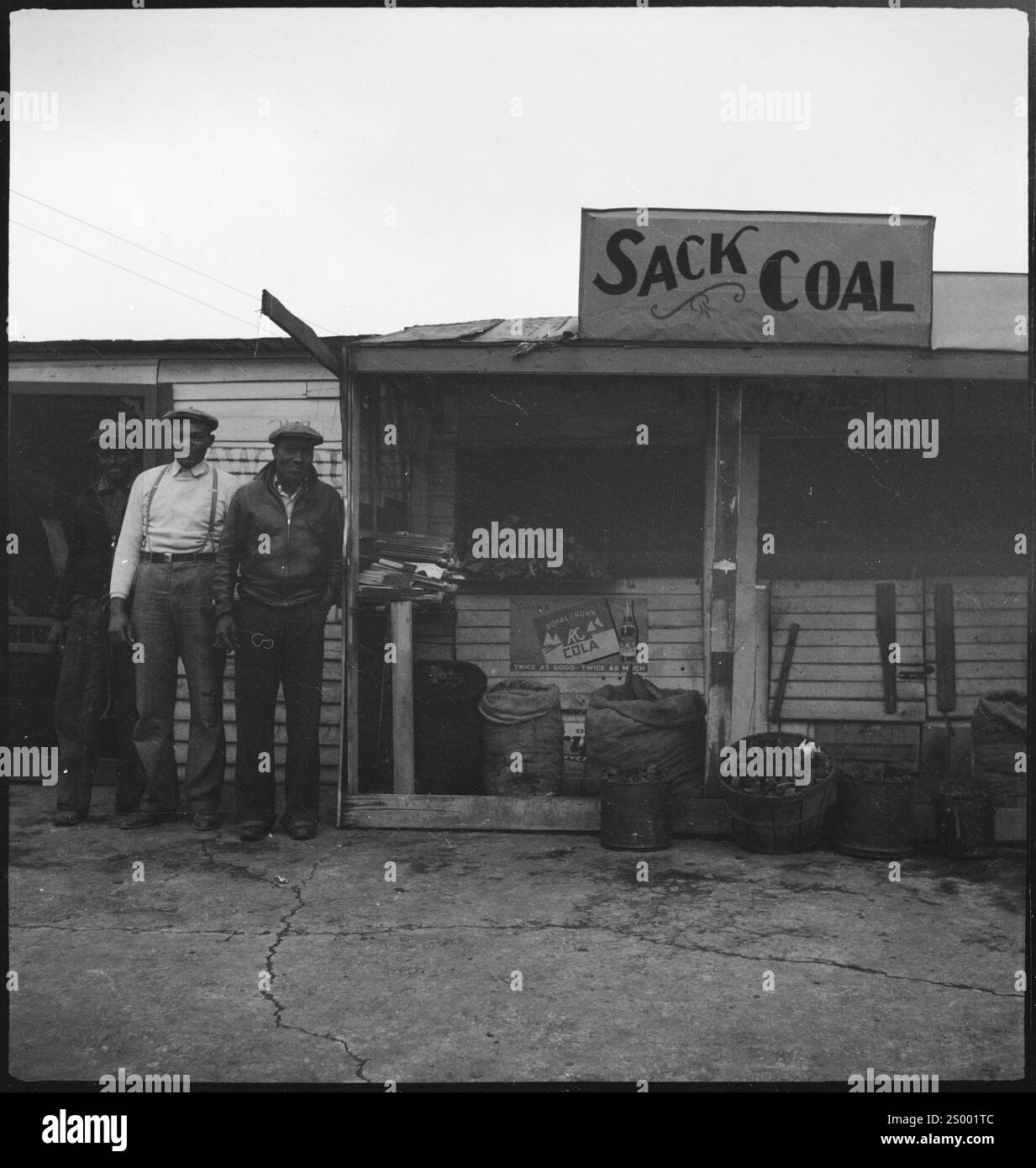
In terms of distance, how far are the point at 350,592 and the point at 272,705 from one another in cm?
87

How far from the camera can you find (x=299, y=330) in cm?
578

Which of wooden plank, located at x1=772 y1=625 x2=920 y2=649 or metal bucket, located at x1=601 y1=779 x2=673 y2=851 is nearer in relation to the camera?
metal bucket, located at x1=601 y1=779 x2=673 y2=851

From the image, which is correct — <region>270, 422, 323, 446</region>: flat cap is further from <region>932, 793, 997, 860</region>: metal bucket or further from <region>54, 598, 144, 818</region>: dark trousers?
<region>932, 793, 997, 860</region>: metal bucket

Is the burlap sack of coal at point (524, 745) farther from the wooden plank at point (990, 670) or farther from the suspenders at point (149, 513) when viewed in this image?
the wooden plank at point (990, 670)

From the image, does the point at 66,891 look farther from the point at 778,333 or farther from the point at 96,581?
the point at 778,333

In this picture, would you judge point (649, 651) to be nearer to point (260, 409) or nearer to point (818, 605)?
point (818, 605)

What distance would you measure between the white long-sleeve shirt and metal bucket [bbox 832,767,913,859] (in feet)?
13.7

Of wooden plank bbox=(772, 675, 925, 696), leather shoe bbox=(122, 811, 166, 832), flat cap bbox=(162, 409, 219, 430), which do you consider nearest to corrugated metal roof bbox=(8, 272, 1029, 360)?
flat cap bbox=(162, 409, 219, 430)

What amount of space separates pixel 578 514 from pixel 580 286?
6.86 ft

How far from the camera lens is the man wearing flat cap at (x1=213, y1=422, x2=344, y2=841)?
615 centimetres

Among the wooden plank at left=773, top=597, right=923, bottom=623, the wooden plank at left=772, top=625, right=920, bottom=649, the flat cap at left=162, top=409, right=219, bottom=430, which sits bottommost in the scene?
the wooden plank at left=772, top=625, right=920, bottom=649

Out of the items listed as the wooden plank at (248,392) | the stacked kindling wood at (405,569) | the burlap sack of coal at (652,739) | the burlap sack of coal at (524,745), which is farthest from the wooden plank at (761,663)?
the wooden plank at (248,392)

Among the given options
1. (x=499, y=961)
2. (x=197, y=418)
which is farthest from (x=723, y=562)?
(x=197, y=418)
